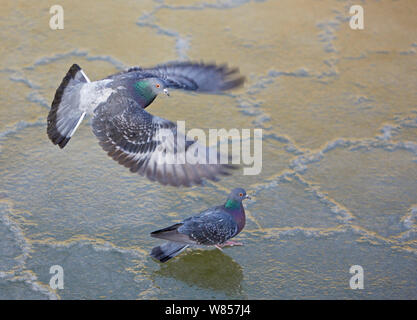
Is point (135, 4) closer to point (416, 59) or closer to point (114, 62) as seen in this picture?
point (114, 62)

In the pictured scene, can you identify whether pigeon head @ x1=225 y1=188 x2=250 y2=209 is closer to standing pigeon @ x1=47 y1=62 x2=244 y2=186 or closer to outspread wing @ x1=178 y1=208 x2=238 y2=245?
outspread wing @ x1=178 y1=208 x2=238 y2=245

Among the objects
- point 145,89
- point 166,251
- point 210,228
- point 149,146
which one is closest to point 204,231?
point 210,228

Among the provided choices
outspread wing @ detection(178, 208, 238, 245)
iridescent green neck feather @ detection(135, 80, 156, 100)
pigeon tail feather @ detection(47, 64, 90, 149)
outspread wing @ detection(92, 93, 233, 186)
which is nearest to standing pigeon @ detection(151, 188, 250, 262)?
outspread wing @ detection(178, 208, 238, 245)

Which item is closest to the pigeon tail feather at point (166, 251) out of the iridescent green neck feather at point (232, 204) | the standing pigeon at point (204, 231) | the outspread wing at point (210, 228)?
the standing pigeon at point (204, 231)


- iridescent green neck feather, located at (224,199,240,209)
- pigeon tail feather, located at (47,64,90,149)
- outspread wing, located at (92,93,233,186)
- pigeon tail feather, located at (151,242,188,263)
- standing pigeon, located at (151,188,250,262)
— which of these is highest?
pigeon tail feather, located at (47,64,90,149)

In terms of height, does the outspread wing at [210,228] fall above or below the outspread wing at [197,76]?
below

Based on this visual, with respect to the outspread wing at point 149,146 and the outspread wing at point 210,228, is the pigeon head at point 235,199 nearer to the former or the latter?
the outspread wing at point 210,228
